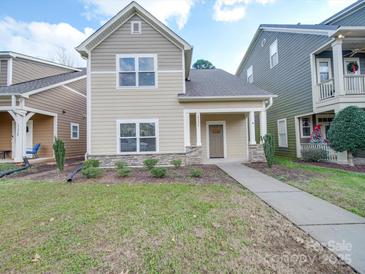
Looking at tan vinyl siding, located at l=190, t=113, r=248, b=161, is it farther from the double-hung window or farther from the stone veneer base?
the double-hung window

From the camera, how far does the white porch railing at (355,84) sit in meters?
8.91

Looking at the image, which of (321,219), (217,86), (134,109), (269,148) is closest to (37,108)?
(134,109)

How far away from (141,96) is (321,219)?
8196 millimetres

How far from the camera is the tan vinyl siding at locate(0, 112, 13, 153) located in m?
11.4

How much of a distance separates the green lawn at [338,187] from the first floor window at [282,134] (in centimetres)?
595

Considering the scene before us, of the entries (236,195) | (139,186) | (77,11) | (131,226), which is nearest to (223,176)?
(236,195)

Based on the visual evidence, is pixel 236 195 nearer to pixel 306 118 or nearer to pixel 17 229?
pixel 17 229

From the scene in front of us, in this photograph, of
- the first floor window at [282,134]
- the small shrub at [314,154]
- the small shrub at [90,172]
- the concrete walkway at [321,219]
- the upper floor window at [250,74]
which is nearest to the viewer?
the concrete walkway at [321,219]

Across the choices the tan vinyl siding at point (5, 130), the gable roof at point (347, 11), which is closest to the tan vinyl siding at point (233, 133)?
the gable roof at point (347, 11)

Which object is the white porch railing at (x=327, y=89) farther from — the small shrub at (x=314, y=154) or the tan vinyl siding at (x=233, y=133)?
the tan vinyl siding at (x=233, y=133)

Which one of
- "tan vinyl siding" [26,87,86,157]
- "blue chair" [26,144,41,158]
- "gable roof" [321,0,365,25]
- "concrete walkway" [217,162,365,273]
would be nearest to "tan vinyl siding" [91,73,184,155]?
"tan vinyl siding" [26,87,86,157]

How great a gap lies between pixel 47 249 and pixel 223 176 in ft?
17.5

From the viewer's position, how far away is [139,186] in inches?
218

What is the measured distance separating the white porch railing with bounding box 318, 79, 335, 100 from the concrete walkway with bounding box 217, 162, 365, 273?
6.79 meters
